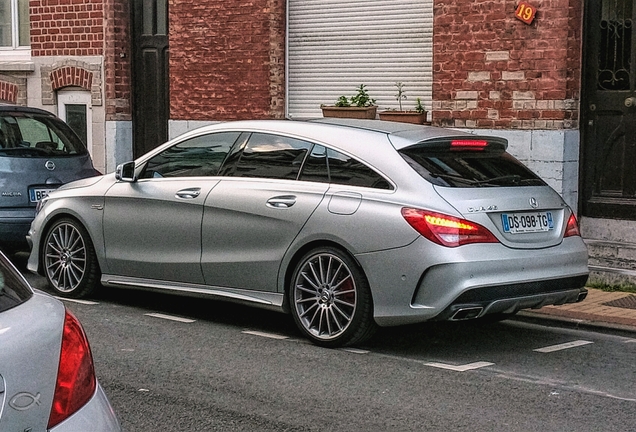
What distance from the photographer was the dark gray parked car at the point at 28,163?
1120 centimetres

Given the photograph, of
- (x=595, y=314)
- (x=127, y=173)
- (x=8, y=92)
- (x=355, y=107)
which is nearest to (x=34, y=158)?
(x=127, y=173)

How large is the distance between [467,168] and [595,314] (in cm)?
210

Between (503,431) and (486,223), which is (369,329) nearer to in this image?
(486,223)

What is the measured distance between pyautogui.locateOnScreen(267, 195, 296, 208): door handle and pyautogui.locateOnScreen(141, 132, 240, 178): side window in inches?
29.0

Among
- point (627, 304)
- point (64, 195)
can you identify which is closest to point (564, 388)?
point (627, 304)

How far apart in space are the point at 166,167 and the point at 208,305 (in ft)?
4.25

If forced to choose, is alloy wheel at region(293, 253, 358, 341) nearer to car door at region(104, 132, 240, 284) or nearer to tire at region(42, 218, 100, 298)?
car door at region(104, 132, 240, 284)

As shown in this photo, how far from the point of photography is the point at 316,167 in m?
8.31

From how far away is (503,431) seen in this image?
→ 5980mm

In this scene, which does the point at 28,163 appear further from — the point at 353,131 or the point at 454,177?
the point at 454,177

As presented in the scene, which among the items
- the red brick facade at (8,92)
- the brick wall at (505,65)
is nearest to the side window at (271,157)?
the brick wall at (505,65)

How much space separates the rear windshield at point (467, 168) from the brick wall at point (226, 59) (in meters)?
7.40

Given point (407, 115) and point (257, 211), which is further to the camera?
point (407, 115)

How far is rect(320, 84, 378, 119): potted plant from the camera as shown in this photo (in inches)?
552
